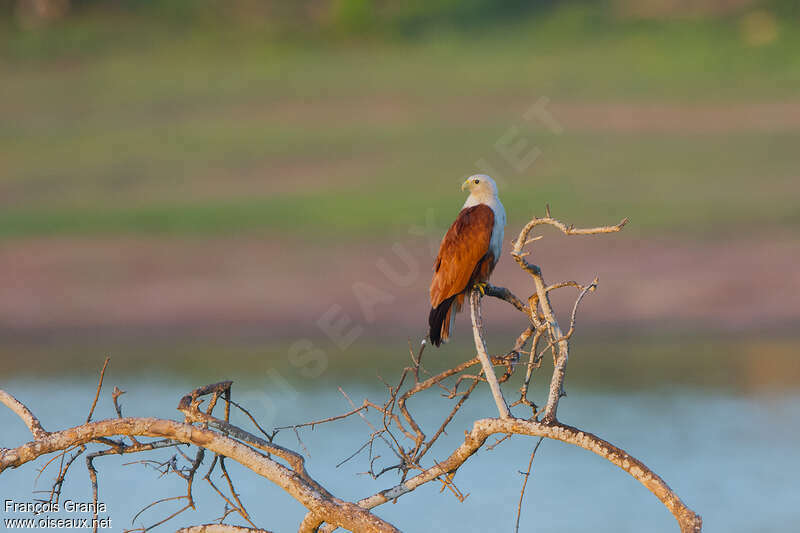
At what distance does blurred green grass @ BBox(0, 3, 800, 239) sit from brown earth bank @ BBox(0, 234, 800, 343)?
1117 mm

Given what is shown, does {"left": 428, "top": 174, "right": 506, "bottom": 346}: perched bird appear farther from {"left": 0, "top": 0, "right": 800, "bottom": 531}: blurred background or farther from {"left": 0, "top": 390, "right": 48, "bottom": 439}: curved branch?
{"left": 0, "top": 0, "right": 800, "bottom": 531}: blurred background

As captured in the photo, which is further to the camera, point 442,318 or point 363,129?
point 363,129

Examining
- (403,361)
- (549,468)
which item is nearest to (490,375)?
(549,468)

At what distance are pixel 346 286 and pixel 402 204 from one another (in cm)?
419

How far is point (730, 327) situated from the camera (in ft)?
53.7

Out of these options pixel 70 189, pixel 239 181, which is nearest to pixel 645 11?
pixel 239 181

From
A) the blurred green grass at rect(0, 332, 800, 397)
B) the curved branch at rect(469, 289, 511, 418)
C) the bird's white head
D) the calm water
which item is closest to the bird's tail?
the bird's white head

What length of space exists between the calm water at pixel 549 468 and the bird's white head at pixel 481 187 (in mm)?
3418

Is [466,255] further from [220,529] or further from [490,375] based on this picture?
[220,529]

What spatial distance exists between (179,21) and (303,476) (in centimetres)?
2968

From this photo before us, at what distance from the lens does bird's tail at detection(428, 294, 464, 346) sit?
19.5 feet

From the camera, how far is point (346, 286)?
17750 millimetres

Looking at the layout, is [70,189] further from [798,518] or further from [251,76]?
[798,518]

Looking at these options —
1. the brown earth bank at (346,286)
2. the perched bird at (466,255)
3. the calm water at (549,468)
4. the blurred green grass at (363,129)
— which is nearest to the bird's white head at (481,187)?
the perched bird at (466,255)
